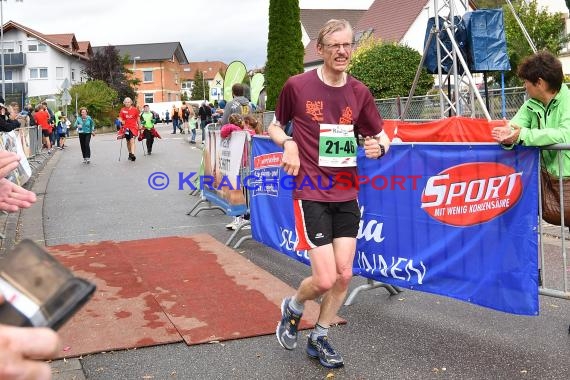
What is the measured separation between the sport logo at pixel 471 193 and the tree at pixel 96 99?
180 ft

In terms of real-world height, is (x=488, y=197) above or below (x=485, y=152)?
below

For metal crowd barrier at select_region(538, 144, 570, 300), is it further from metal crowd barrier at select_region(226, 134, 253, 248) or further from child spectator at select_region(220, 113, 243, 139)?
child spectator at select_region(220, 113, 243, 139)

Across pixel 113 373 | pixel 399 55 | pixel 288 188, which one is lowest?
pixel 113 373

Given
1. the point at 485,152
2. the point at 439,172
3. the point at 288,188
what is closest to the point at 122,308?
the point at 288,188

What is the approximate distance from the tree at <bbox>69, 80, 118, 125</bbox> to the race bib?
55.1 m

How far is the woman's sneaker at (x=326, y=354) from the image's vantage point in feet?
14.7

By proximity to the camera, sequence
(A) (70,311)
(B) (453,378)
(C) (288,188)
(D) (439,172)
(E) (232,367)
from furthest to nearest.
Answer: (C) (288,188) < (D) (439,172) < (E) (232,367) < (B) (453,378) < (A) (70,311)

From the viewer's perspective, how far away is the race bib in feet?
14.4

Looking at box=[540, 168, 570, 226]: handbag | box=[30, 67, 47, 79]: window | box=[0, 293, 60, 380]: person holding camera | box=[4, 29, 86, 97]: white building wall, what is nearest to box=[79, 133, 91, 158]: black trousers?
box=[540, 168, 570, 226]: handbag

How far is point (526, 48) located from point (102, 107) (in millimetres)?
39681

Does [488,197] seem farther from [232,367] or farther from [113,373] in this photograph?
[113,373]

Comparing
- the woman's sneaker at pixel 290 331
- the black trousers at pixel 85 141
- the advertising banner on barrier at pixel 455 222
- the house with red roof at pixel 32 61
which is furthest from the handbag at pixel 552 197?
the house with red roof at pixel 32 61

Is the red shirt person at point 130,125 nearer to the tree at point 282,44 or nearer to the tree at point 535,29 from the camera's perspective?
the tree at point 282,44

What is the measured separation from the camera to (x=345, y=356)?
15.6ft
